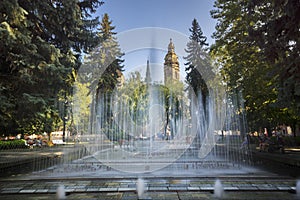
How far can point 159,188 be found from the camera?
594cm

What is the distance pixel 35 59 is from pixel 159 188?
709 centimetres

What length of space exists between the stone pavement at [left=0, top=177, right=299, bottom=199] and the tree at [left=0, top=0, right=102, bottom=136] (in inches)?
125

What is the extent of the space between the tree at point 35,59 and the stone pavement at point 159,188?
125 inches

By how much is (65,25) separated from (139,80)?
22.0 metres

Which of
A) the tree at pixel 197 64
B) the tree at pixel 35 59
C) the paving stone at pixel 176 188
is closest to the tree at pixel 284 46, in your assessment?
the paving stone at pixel 176 188

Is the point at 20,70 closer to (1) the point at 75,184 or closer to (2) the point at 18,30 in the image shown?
(2) the point at 18,30

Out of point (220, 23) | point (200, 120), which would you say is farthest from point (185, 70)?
point (220, 23)

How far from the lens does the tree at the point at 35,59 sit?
8.74m

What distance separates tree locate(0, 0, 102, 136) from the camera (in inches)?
344

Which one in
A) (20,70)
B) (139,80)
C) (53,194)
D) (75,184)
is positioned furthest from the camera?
(139,80)

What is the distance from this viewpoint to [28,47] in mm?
9367

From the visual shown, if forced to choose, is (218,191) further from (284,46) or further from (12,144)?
(12,144)

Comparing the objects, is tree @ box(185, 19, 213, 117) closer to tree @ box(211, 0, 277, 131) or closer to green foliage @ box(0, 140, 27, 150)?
tree @ box(211, 0, 277, 131)

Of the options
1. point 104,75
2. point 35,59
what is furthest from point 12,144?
point 35,59
